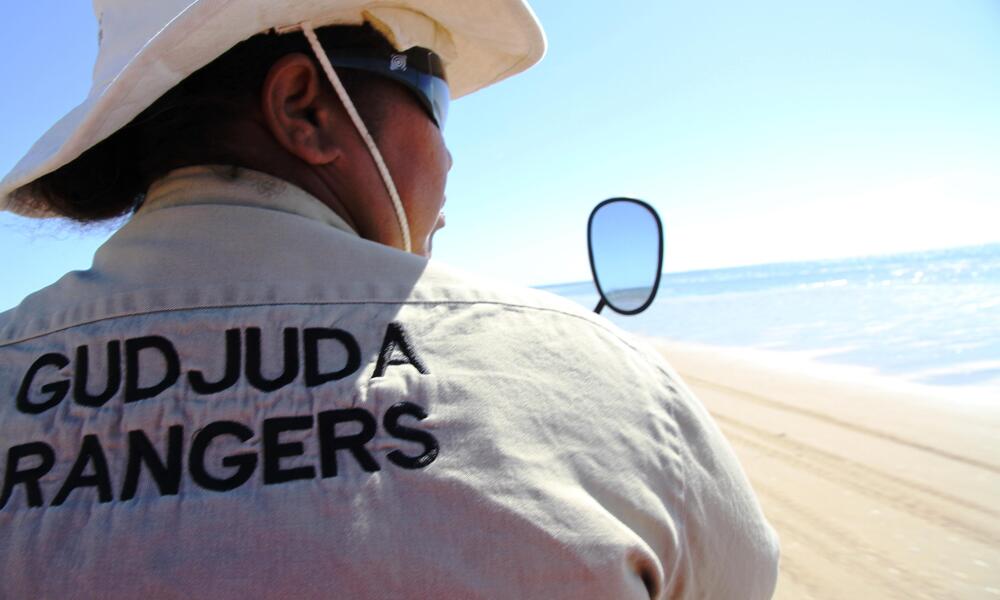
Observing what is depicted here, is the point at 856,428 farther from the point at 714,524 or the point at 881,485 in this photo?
the point at 714,524

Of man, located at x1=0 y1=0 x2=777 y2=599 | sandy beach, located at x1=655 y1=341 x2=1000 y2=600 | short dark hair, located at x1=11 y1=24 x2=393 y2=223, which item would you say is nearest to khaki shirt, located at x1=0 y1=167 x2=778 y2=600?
man, located at x1=0 y1=0 x2=777 y2=599

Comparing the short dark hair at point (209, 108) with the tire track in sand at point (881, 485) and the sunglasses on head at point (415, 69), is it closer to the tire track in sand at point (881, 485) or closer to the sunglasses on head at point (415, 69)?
the sunglasses on head at point (415, 69)

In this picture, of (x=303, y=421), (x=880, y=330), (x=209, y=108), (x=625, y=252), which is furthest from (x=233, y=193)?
(x=880, y=330)

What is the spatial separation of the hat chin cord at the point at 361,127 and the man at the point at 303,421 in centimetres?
4

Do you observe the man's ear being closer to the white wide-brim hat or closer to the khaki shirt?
the white wide-brim hat

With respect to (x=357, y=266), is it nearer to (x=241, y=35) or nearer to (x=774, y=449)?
(x=241, y=35)

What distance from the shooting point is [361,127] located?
3.96 feet

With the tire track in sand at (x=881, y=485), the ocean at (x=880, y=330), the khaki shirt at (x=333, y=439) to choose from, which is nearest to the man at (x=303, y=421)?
the khaki shirt at (x=333, y=439)

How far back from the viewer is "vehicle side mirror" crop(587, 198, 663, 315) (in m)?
1.92

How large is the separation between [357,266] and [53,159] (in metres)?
0.63

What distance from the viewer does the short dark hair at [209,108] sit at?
1.14 m

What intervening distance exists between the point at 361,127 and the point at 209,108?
26 cm

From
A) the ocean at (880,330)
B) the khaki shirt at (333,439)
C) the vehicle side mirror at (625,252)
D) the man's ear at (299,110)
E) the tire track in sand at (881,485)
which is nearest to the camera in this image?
the khaki shirt at (333,439)

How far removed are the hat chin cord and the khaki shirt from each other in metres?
0.32
